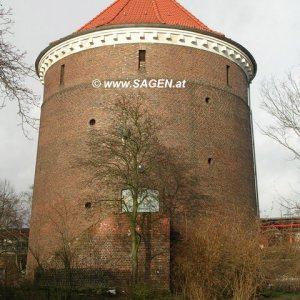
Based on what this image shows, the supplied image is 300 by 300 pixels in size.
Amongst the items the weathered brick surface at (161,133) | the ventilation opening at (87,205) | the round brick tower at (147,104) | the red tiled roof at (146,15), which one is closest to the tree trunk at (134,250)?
the round brick tower at (147,104)

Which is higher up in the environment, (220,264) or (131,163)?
(131,163)

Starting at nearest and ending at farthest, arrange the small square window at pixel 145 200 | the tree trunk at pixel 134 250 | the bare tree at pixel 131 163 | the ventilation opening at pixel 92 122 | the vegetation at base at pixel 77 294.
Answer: the vegetation at base at pixel 77 294
the tree trunk at pixel 134 250
the bare tree at pixel 131 163
the small square window at pixel 145 200
the ventilation opening at pixel 92 122

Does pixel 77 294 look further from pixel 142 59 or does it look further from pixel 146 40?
pixel 146 40

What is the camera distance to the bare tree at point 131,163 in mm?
14484

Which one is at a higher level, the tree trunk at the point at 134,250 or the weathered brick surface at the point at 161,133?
the weathered brick surface at the point at 161,133

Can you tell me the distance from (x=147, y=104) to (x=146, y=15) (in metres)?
4.00

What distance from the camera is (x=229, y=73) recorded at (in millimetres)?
20344

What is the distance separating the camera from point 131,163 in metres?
15.0

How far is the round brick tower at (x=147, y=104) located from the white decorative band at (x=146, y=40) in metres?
0.04

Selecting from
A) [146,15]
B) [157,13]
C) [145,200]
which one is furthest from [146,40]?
[145,200]

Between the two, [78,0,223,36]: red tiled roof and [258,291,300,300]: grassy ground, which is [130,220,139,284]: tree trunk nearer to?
[258,291,300,300]: grassy ground

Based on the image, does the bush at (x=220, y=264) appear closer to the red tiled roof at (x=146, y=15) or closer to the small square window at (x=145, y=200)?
the small square window at (x=145, y=200)

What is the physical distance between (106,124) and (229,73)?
5313 millimetres

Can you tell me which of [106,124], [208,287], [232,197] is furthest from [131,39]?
[208,287]
